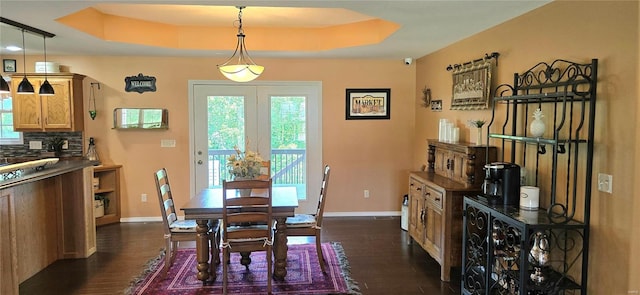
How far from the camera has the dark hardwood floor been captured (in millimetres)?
3576

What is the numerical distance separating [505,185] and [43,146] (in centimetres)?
576

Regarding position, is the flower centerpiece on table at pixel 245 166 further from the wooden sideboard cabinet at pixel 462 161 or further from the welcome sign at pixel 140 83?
the welcome sign at pixel 140 83

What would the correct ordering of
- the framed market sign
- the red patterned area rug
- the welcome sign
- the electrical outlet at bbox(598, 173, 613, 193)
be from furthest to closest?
1. the framed market sign
2. the welcome sign
3. the red patterned area rug
4. the electrical outlet at bbox(598, 173, 613, 193)

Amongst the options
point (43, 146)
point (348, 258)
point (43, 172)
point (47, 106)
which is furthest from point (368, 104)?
point (43, 146)

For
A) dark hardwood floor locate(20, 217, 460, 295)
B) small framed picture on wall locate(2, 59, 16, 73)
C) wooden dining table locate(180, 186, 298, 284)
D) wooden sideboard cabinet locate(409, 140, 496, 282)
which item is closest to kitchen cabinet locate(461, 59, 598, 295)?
wooden sideboard cabinet locate(409, 140, 496, 282)

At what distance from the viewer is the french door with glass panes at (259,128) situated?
19.0ft

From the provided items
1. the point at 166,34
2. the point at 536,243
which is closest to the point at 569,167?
the point at 536,243

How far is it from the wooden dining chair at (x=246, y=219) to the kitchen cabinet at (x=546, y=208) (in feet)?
5.23

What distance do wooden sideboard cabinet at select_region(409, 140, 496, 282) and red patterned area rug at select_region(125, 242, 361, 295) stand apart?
848mm

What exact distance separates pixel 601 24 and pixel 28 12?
4.10m

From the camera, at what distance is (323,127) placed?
5930mm

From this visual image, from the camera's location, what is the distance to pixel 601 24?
247 cm

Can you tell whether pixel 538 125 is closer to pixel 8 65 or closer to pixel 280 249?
pixel 280 249

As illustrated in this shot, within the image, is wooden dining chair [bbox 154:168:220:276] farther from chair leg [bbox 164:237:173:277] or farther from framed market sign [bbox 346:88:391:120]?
framed market sign [bbox 346:88:391:120]
